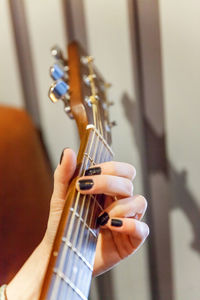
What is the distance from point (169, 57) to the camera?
65 cm

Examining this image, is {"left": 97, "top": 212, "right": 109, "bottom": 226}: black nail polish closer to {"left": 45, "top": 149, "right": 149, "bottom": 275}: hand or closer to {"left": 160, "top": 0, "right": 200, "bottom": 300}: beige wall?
{"left": 45, "top": 149, "right": 149, "bottom": 275}: hand

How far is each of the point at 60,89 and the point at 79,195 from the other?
0.18 metres

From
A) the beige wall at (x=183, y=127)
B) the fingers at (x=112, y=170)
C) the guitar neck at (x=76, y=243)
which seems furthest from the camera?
the beige wall at (x=183, y=127)

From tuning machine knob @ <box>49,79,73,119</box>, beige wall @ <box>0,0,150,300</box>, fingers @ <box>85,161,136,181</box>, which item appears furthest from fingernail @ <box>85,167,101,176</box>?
beige wall @ <box>0,0,150,300</box>

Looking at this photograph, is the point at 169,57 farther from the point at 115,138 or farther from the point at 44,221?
the point at 44,221

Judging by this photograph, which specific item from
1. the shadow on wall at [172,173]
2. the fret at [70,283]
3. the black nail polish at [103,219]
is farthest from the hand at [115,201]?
the shadow on wall at [172,173]

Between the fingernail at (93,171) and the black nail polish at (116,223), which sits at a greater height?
the fingernail at (93,171)

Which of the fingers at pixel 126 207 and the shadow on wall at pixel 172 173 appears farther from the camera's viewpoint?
the shadow on wall at pixel 172 173

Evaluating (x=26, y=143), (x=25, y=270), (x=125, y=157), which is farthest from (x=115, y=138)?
(x=25, y=270)

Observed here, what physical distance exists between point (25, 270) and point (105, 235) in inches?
5.4

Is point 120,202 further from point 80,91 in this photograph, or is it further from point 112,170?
point 80,91

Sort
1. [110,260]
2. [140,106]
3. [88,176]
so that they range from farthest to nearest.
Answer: [140,106], [110,260], [88,176]

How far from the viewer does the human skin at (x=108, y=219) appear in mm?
436

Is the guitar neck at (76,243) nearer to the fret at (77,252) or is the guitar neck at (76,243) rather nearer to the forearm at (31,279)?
the fret at (77,252)
